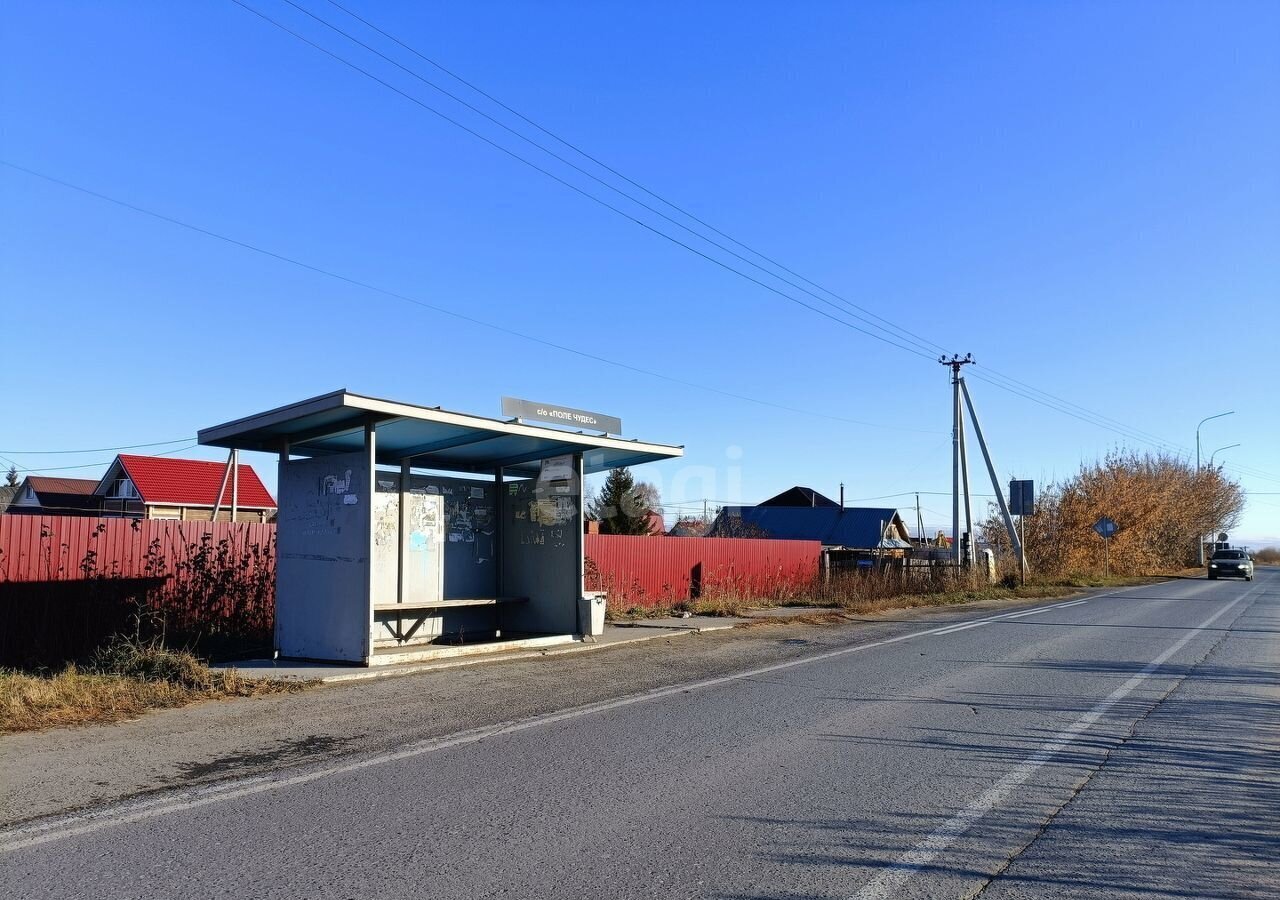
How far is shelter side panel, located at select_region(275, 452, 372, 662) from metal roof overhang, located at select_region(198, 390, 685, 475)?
0.52 meters

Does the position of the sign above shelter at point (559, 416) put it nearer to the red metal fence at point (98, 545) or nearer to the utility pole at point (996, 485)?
the red metal fence at point (98, 545)

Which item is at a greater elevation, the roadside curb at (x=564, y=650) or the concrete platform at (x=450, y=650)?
the concrete platform at (x=450, y=650)

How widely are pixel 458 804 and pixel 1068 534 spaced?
137 feet

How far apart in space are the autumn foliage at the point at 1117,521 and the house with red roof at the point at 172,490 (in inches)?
1335

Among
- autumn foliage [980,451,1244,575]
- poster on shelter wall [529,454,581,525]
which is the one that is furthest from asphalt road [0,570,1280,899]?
autumn foliage [980,451,1244,575]

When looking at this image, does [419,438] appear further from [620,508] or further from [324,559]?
[620,508]

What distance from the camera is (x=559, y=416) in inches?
527

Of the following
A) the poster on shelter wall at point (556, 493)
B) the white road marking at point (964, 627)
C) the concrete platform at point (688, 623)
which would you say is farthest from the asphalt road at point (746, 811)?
the concrete platform at point (688, 623)

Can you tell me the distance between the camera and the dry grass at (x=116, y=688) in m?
7.88

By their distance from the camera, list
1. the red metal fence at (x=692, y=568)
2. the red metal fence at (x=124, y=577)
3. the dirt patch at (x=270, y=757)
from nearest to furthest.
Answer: the dirt patch at (x=270, y=757), the red metal fence at (x=124, y=577), the red metal fence at (x=692, y=568)

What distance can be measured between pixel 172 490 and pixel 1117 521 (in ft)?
146

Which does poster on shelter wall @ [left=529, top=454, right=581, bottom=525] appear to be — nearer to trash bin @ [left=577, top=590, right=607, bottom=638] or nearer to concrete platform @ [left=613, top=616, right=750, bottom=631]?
trash bin @ [left=577, top=590, right=607, bottom=638]

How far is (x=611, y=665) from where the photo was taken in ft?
38.4

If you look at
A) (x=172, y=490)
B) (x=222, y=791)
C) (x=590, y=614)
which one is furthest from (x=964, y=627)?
(x=172, y=490)
